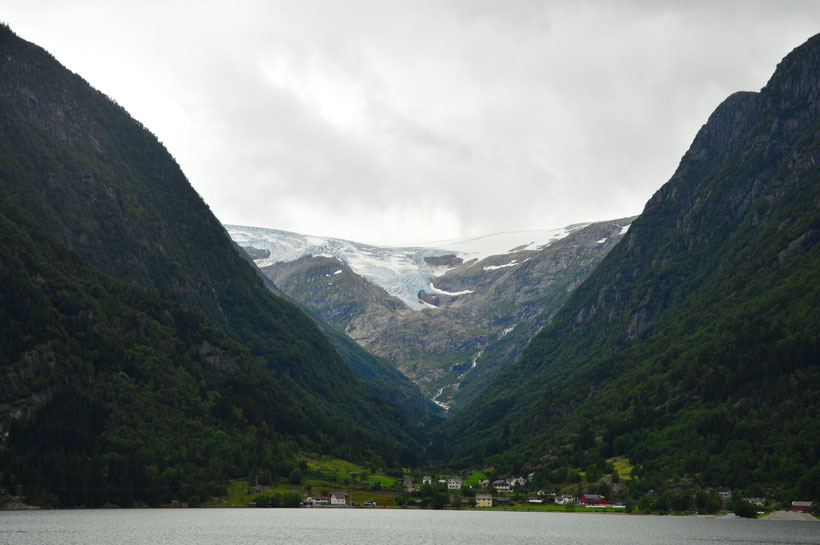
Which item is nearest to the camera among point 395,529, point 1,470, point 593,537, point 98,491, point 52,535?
point 52,535

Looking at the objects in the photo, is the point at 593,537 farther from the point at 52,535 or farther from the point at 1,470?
the point at 1,470

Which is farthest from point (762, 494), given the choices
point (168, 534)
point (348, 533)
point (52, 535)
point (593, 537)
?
point (52, 535)

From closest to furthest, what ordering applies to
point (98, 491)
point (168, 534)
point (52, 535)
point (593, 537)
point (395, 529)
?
point (52, 535) < point (168, 534) < point (593, 537) < point (395, 529) < point (98, 491)

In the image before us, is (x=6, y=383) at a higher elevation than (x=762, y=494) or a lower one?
higher

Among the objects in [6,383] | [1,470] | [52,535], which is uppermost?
[6,383]

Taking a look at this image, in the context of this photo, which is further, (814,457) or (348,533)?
(814,457)

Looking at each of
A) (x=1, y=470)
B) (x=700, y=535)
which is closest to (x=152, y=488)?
(x=1, y=470)

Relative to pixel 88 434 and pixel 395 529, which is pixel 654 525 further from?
pixel 88 434
